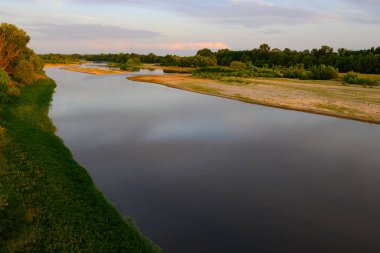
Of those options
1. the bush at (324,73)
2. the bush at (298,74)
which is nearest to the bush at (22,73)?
the bush at (298,74)

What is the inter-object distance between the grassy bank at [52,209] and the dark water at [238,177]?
1319 mm

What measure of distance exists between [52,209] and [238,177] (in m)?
10.5

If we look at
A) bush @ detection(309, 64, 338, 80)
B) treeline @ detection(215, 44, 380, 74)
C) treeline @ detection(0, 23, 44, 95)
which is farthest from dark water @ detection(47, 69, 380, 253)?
treeline @ detection(215, 44, 380, 74)

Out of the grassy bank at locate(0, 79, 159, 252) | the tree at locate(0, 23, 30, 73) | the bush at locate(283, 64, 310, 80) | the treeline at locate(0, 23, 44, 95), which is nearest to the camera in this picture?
the grassy bank at locate(0, 79, 159, 252)

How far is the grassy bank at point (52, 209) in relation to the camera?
442 inches

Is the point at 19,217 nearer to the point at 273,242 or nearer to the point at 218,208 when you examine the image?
the point at 218,208

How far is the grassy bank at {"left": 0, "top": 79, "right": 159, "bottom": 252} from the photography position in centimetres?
1122

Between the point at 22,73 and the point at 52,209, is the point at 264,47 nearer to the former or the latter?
the point at 22,73

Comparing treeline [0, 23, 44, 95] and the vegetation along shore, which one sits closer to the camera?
the vegetation along shore

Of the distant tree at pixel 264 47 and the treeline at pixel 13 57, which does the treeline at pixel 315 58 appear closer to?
the distant tree at pixel 264 47

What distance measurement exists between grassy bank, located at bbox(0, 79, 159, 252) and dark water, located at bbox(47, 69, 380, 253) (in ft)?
4.33

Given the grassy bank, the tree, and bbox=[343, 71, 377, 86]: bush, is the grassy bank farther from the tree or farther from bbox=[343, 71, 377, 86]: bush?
bbox=[343, 71, 377, 86]: bush

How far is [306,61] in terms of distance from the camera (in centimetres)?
11562

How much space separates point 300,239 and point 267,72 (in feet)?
313
